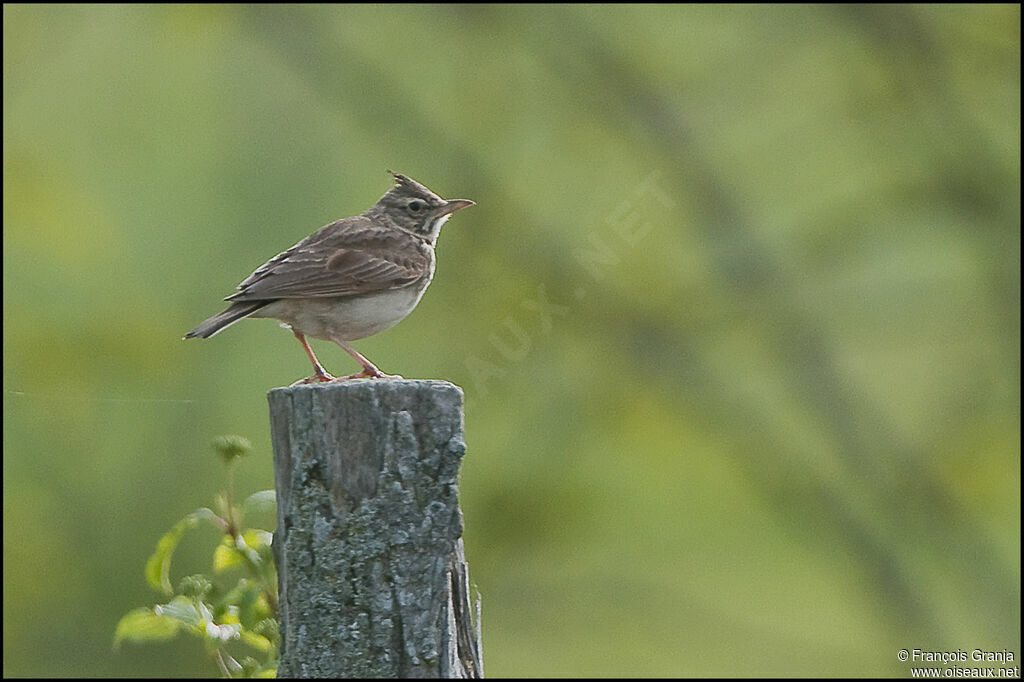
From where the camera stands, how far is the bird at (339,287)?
521 cm

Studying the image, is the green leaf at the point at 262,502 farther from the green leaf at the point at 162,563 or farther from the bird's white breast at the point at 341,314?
the bird's white breast at the point at 341,314

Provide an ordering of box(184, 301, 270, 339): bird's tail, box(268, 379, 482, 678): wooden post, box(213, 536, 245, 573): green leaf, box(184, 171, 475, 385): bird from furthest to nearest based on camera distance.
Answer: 1. box(184, 171, 475, 385): bird
2. box(184, 301, 270, 339): bird's tail
3. box(213, 536, 245, 573): green leaf
4. box(268, 379, 482, 678): wooden post

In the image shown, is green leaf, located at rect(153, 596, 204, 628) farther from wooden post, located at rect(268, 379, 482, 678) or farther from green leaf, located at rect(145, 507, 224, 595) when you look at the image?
wooden post, located at rect(268, 379, 482, 678)

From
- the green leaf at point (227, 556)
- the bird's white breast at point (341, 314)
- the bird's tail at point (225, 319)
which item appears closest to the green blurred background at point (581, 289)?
the bird's white breast at point (341, 314)

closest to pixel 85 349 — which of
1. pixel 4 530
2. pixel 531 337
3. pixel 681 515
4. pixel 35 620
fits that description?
pixel 4 530

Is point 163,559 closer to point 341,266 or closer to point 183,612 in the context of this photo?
point 183,612

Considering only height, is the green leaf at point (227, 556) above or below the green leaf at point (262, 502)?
below

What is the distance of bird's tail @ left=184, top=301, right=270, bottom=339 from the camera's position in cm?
474

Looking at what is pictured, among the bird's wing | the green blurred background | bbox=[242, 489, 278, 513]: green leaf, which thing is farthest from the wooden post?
the green blurred background

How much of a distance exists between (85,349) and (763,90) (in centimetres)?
610

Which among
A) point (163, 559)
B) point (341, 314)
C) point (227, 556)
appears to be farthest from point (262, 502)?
point (341, 314)

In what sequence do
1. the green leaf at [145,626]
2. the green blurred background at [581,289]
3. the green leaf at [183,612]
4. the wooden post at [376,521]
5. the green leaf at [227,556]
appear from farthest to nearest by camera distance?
1. the green blurred background at [581,289]
2. the green leaf at [227,556]
3. the green leaf at [145,626]
4. the green leaf at [183,612]
5. the wooden post at [376,521]

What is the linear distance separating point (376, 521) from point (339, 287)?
2.24 meters

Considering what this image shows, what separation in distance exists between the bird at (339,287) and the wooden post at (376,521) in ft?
5.47
